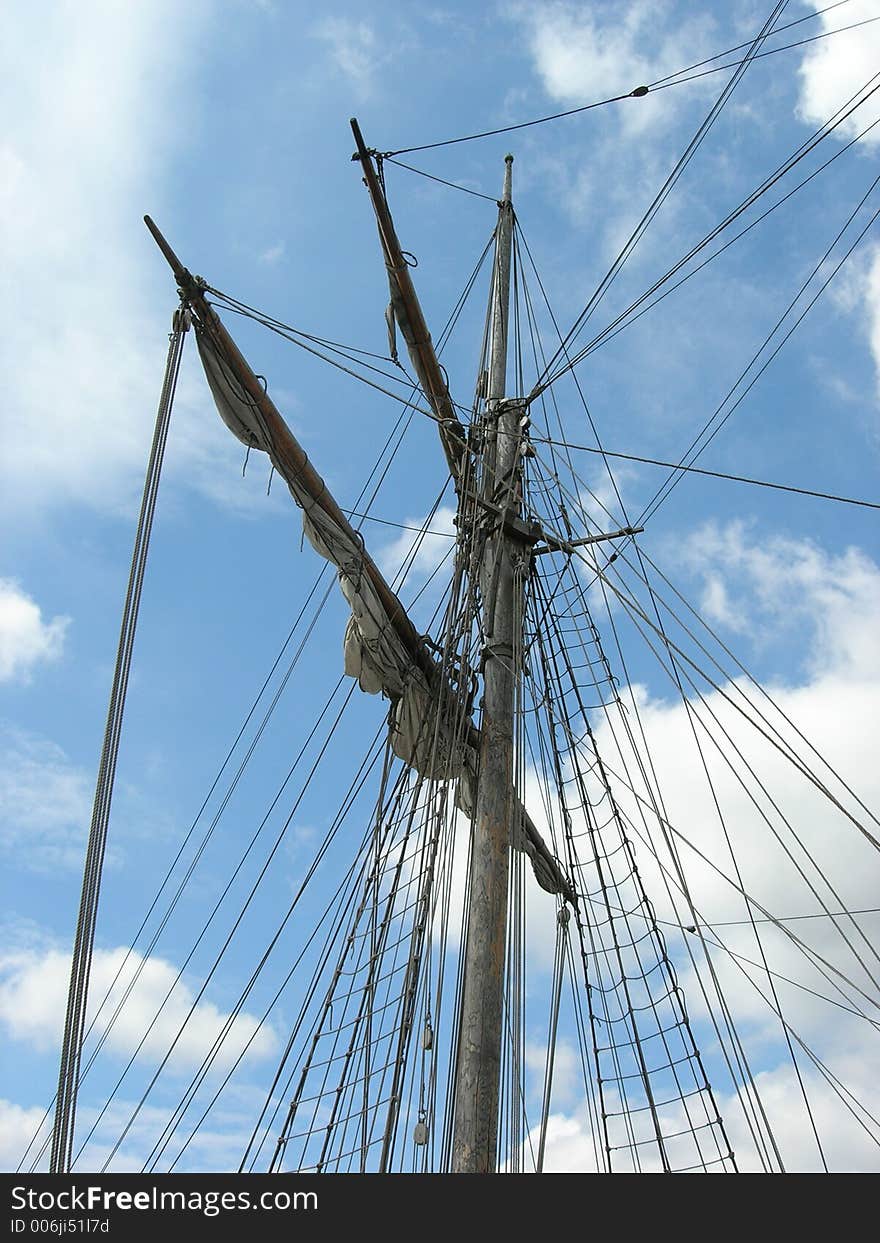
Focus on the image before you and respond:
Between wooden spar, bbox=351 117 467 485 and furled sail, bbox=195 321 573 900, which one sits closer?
furled sail, bbox=195 321 573 900

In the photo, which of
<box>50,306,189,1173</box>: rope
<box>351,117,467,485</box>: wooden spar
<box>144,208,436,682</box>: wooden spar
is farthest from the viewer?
<box>351,117,467,485</box>: wooden spar

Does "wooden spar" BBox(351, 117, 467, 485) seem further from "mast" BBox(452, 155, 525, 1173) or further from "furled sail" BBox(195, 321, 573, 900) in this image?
"furled sail" BBox(195, 321, 573, 900)

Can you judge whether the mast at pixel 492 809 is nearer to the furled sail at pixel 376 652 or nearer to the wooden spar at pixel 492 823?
the wooden spar at pixel 492 823

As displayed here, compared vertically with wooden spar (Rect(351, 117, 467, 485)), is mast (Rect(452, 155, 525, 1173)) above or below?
below

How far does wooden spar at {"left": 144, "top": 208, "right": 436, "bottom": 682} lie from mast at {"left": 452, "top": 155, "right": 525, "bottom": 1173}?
0.79 metres

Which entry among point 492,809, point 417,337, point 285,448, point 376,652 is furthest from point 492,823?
point 417,337

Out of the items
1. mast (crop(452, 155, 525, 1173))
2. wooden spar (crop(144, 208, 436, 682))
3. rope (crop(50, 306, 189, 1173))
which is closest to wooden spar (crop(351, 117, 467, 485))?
mast (crop(452, 155, 525, 1173))

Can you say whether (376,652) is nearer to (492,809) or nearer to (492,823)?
(492,809)

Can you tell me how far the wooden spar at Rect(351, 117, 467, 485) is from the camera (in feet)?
34.7

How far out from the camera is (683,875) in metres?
8.62

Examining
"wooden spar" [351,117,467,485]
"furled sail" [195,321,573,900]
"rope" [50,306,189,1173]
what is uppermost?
"wooden spar" [351,117,467,485]
